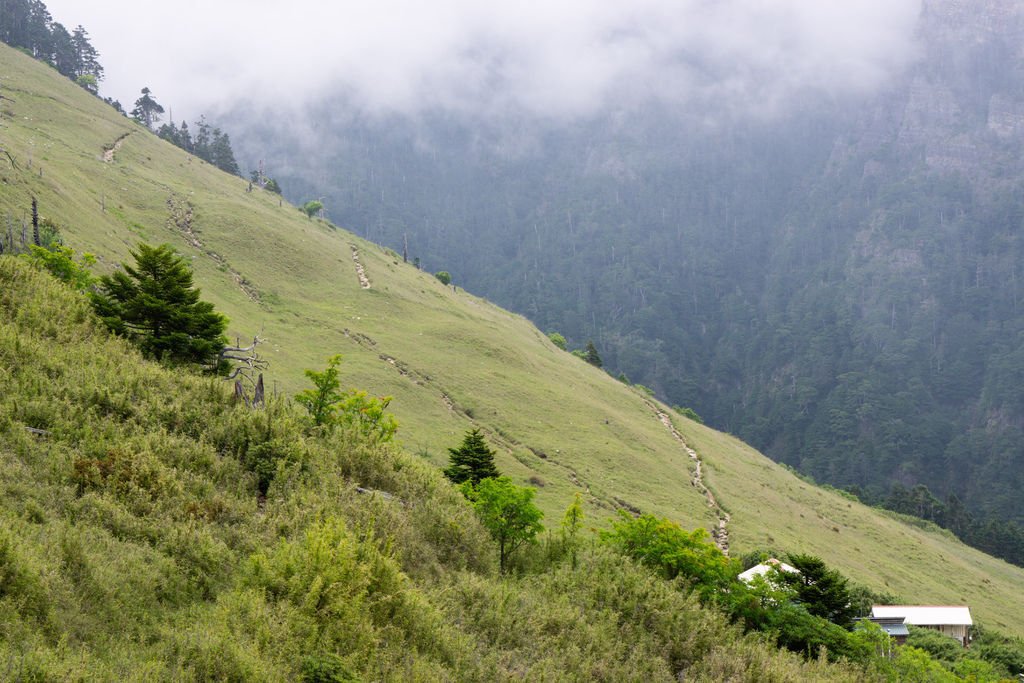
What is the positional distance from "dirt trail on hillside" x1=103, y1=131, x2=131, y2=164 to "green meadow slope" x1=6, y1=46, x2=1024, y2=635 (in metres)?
0.49

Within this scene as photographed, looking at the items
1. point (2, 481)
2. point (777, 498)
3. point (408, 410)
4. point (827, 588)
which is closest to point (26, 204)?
point (408, 410)

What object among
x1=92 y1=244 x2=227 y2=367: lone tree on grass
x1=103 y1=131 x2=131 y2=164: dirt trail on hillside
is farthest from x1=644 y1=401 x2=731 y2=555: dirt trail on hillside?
x1=103 y1=131 x2=131 y2=164: dirt trail on hillside

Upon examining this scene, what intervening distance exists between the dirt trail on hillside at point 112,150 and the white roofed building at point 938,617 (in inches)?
3576

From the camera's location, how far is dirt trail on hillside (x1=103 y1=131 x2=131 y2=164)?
8894cm

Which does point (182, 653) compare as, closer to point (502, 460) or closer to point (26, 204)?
point (502, 460)

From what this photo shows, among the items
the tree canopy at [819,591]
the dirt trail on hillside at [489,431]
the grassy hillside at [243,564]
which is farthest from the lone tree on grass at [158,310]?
the dirt trail on hillside at [489,431]

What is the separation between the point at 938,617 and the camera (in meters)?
49.8

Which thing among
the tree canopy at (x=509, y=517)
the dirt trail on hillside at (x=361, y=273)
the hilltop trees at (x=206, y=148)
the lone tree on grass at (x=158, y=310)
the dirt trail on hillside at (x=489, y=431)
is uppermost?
the hilltop trees at (x=206, y=148)

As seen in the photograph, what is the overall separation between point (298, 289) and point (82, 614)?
62711 mm

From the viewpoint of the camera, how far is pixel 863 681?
67.3 feet

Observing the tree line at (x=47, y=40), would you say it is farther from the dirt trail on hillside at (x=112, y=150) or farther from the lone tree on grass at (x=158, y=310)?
the lone tree on grass at (x=158, y=310)

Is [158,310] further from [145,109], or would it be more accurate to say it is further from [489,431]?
[145,109]

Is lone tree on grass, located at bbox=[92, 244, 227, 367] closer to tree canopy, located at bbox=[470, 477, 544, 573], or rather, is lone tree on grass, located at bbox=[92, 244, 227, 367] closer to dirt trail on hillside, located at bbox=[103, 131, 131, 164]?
tree canopy, located at bbox=[470, 477, 544, 573]

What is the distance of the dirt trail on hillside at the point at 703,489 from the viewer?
50219 mm
